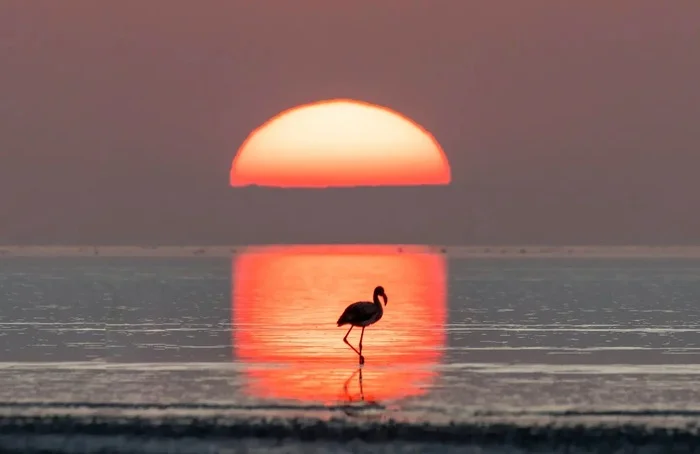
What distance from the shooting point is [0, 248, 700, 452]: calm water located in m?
16.0

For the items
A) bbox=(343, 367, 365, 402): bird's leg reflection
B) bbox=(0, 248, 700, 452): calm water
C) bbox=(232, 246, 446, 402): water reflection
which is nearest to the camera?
bbox=(0, 248, 700, 452): calm water

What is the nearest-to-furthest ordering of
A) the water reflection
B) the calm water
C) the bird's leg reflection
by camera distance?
the calm water < the bird's leg reflection < the water reflection

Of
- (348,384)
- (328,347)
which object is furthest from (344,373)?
(328,347)

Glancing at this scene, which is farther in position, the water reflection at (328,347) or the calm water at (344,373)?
the water reflection at (328,347)

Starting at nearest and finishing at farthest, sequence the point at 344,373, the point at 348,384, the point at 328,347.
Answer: the point at 348,384
the point at 344,373
the point at 328,347

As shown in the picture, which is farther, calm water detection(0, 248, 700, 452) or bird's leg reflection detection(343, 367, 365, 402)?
bird's leg reflection detection(343, 367, 365, 402)

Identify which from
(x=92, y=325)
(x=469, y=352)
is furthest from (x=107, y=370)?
(x=92, y=325)

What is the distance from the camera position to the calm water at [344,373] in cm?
1595

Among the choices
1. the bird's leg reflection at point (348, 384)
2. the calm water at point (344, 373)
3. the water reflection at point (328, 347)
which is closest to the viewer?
the calm water at point (344, 373)

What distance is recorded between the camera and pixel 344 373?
22.4 meters

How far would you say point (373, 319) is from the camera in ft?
84.9

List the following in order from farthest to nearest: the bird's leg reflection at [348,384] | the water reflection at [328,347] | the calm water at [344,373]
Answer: the water reflection at [328,347]
the bird's leg reflection at [348,384]
the calm water at [344,373]

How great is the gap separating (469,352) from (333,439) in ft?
38.0

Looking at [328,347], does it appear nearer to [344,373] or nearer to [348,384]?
[344,373]
